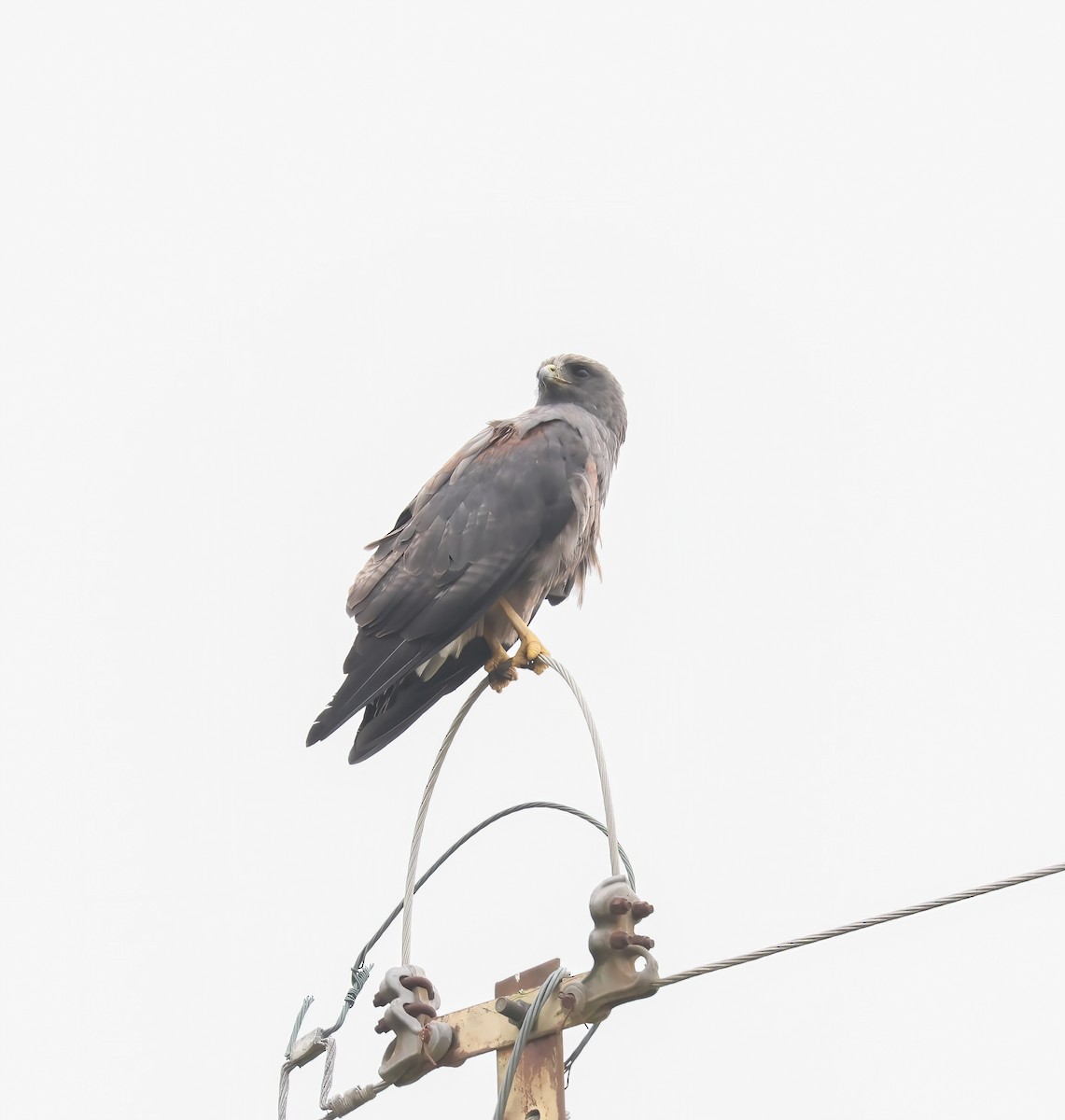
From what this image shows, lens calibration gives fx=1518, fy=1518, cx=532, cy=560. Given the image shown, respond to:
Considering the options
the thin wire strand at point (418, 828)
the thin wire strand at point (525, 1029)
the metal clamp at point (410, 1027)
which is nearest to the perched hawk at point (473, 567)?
the thin wire strand at point (418, 828)

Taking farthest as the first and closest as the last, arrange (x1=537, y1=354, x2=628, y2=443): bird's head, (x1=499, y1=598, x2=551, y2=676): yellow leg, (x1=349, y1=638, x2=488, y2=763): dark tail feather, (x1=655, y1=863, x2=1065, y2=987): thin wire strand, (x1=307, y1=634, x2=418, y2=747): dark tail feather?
(x1=537, y1=354, x2=628, y2=443): bird's head
(x1=349, y1=638, x2=488, y2=763): dark tail feather
(x1=499, y1=598, x2=551, y2=676): yellow leg
(x1=307, y1=634, x2=418, y2=747): dark tail feather
(x1=655, y1=863, x2=1065, y2=987): thin wire strand

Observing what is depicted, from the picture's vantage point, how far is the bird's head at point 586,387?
6617 millimetres

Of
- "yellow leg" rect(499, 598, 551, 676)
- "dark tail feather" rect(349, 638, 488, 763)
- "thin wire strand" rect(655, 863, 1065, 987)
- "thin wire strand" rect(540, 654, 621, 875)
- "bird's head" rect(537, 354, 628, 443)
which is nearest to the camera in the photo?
"thin wire strand" rect(655, 863, 1065, 987)

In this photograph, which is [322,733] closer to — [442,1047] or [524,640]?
[524,640]

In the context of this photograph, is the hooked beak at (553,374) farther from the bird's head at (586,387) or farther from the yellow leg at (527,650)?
the yellow leg at (527,650)

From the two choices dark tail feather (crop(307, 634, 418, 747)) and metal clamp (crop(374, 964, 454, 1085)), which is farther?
dark tail feather (crop(307, 634, 418, 747))

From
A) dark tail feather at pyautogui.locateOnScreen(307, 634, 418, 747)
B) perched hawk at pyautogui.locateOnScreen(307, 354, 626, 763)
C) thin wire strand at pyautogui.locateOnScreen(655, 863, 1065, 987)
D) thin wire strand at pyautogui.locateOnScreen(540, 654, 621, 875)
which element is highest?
perched hawk at pyautogui.locateOnScreen(307, 354, 626, 763)

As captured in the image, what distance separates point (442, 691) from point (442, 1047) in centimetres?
209

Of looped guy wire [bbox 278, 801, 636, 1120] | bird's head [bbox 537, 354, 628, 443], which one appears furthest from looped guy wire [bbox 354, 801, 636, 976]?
bird's head [bbox 537, 354, 628, 443]

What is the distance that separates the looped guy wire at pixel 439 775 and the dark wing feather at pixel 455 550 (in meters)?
0.71

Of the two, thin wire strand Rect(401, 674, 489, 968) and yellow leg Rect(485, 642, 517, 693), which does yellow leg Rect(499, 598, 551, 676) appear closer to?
yellow leg Rect(485, 642, 517, 693)

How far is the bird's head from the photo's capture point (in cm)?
662

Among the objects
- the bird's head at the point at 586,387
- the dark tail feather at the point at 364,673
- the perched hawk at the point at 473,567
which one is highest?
the bird's head at the point at 586,387

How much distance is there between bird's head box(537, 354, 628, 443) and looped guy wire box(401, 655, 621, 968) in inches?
83.0
